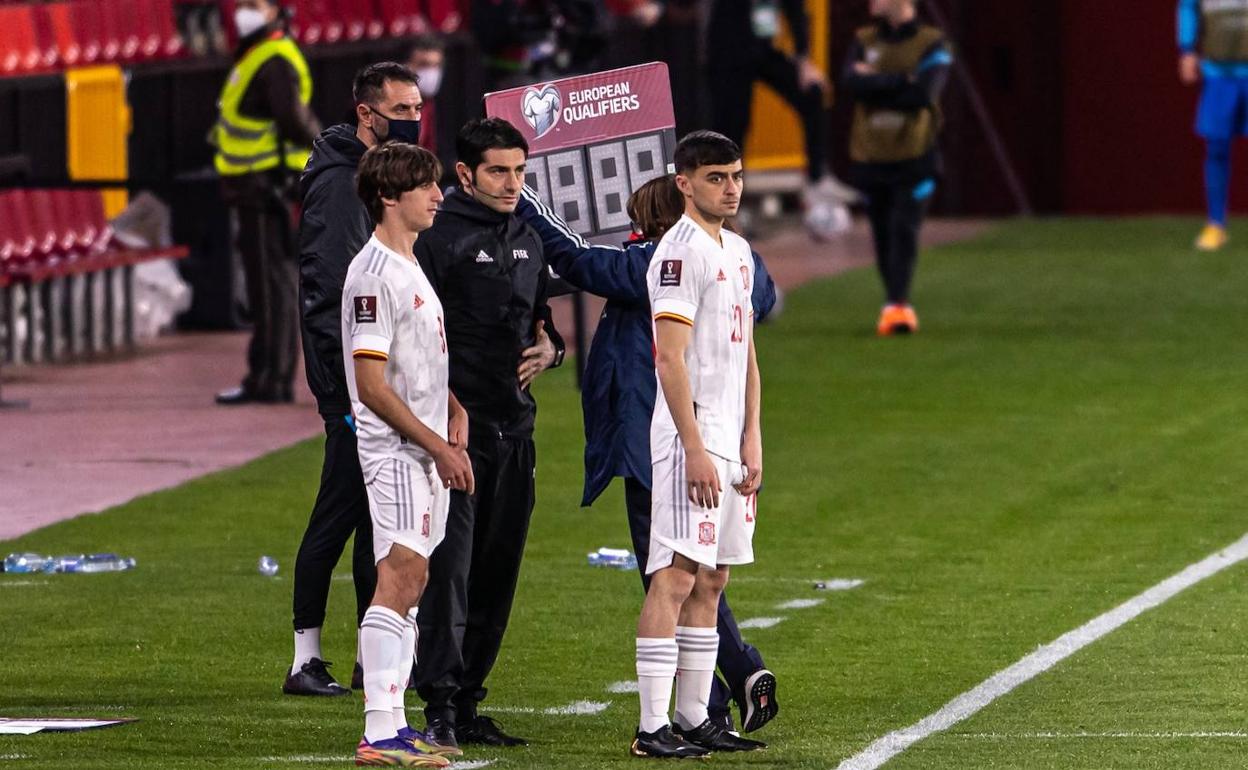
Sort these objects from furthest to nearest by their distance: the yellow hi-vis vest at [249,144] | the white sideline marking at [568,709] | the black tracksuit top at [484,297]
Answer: the yellow hi-vis vest at [249,144]
the white sideline marking at [568,709]
the black tracksuit top at [484,297]

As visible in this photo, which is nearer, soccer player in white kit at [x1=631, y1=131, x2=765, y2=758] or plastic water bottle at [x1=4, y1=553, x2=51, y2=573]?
soccer player in white kit at [x1=631, y1=131, x2=765, y2=758]

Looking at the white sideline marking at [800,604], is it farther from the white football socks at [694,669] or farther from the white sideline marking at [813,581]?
the white football socks at [694,669]

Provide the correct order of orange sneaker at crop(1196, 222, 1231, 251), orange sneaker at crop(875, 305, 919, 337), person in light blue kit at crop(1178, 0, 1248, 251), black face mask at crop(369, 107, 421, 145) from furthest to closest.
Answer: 1. orange sneaker at crop(1196, 222, 1231, 251)
2. person in light blue kit at crop(1178, 0, 1248, 251)
3. orange sneaker at crop(875, 305, 919, 337)
4. black face mask at crop(369, 107, 421, 145)

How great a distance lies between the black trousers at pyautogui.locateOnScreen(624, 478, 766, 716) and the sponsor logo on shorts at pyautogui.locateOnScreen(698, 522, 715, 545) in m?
0.30

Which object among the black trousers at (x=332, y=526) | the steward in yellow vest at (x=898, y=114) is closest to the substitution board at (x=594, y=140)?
the black trousers at (x=332, y=526)

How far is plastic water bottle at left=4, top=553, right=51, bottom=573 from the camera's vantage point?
32.2 feet

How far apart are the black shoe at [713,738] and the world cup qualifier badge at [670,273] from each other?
3.78 feet

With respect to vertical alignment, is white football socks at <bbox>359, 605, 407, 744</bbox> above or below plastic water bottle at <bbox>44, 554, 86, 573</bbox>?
above

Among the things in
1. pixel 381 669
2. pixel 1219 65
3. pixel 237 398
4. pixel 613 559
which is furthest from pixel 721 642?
pixel 1219 65

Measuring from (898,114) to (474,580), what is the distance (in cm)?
979

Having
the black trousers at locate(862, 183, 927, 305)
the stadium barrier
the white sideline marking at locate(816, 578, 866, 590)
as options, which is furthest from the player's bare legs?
the black trousers at locate(862, 183, 927, 305)

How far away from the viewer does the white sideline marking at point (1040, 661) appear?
22.5ft

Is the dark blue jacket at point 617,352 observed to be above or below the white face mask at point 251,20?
below

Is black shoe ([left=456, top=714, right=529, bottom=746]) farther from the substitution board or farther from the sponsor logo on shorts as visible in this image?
the substitution board
